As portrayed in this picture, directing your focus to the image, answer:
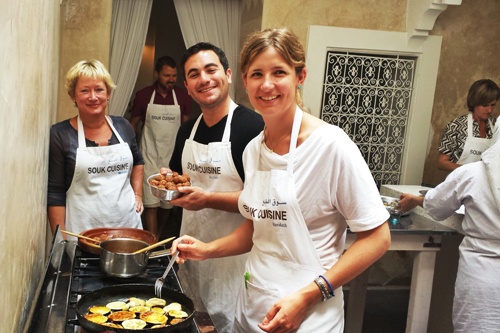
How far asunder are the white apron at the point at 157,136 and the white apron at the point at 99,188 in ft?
8.11

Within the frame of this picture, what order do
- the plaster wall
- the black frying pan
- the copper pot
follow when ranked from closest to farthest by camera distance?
the plaster wall → the black frying pan → the copper pot

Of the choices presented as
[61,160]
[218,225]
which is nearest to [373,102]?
[218,225]

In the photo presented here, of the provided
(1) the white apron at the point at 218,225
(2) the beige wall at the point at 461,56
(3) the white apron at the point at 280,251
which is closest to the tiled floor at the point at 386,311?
(2) the beige wall at the point at 461,56

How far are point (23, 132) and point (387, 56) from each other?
4.27m

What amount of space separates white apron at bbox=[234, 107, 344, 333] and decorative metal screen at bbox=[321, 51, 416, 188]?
3293 millimetres

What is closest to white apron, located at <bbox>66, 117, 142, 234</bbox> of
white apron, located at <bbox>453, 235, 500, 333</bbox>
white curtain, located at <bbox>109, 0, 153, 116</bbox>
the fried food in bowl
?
the fried food in bowl

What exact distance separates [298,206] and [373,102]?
11.9ft

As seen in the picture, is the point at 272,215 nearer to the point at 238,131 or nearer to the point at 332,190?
the point at 332,190

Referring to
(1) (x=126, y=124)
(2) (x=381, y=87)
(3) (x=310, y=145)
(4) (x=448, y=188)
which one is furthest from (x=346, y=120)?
(3) (x=310, y=145)

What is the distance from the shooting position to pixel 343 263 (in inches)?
71.9

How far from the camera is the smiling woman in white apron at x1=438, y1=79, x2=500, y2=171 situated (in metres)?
5.01

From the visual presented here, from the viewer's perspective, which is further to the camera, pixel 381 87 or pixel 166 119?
pixel 166 119

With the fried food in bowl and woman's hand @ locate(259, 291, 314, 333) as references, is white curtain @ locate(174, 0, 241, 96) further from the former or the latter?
woman's hand @ locate(259, 291, 314, 333)

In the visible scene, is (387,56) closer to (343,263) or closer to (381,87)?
(381,87)
